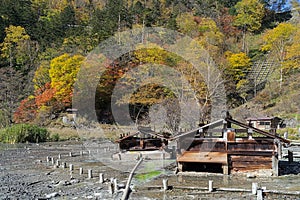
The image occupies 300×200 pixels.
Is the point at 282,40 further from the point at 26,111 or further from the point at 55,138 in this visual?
the point at 26,111

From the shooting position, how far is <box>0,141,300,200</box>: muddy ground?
13.1 metres

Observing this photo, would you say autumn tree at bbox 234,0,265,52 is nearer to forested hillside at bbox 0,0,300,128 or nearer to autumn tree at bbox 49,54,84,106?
forested hillside at bbox 0,0,300,128

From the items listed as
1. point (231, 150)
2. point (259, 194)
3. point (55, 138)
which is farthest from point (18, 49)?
point (259, 194)

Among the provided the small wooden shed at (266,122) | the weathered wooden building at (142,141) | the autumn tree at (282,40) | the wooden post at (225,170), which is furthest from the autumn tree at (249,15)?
the wooden post at (225,170)

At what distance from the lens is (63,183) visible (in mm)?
15461

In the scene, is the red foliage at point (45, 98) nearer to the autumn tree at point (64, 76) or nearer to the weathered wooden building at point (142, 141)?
the autumn tree at point (64, 76)

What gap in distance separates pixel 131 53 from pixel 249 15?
4054 centimetres

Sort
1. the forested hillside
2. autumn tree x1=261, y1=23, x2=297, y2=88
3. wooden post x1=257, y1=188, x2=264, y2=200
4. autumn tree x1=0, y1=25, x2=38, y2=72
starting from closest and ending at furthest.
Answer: wooden post x1=257, y1=188, x2=264, y2=200 < the forested hillside < autumn tree x1=261, y1=23, x2=297, y2=88 < autumn tree x1=0, y1=25, x2=38, y2=72

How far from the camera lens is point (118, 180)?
16.4 meters

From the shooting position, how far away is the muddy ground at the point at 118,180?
1315 centimetres

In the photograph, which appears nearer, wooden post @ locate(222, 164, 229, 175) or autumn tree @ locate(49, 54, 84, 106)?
wooden post @ locate(222, 164, 229, 175)

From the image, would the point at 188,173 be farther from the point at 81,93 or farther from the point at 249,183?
the point at 81,93

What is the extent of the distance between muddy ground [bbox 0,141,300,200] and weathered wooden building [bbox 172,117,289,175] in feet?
2.15

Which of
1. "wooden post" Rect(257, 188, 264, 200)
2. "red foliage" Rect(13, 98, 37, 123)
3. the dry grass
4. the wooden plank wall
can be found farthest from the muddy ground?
"red foliage" Rect(13, 98, 37, 123)
